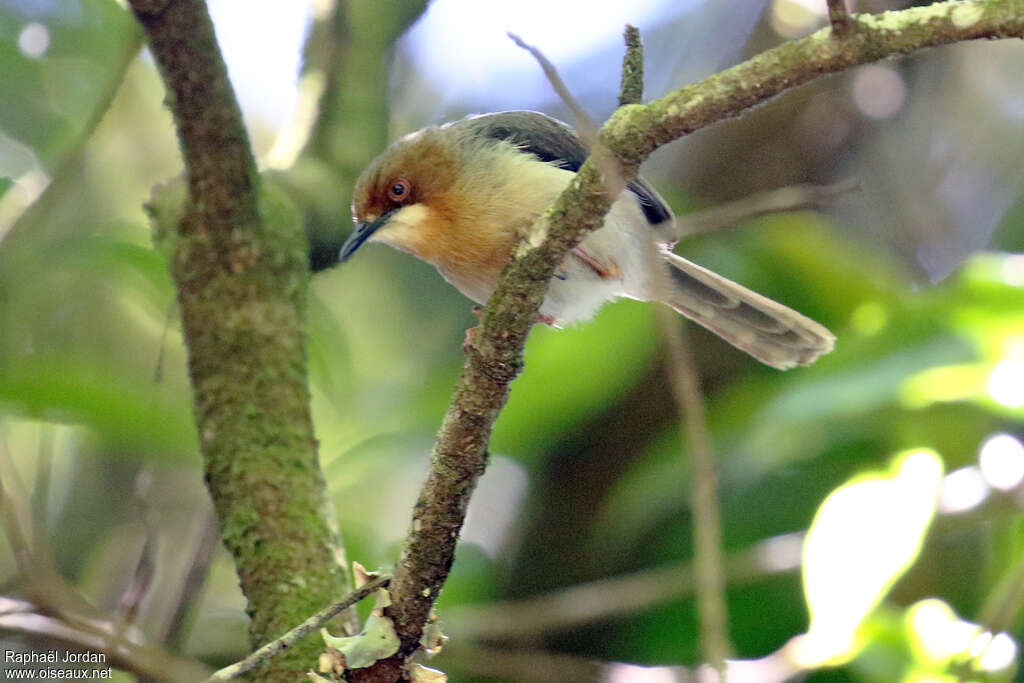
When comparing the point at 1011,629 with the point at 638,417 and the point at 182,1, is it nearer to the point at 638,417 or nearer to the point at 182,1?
the point at 638,417

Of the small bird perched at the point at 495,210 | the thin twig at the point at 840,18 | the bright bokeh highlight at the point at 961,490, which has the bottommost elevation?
the thin twig at the point at 840,18

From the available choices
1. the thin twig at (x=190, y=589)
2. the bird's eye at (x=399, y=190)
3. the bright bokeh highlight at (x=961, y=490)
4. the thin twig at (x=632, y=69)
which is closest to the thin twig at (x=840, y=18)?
the thin twig at (x=632, y=69)

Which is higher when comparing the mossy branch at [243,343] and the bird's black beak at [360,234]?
the bird's black beak at [360,234]

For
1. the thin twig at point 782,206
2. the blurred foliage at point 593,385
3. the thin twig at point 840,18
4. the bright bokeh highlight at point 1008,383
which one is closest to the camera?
the thin twig at point 840,18

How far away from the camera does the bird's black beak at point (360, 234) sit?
3.49 metres

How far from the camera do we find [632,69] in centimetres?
188

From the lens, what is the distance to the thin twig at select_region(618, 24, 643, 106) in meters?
1.85

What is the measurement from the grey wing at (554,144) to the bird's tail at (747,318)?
9.7 inches

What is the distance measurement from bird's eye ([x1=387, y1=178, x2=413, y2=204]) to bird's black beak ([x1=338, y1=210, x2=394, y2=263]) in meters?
0.05

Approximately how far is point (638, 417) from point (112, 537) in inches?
111

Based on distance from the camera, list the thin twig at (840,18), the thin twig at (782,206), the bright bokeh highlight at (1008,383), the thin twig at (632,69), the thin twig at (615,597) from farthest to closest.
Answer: the thin twig at (615,597), the bright bokeh highlight at (1008,383), the thin twig at (782,206), the thin twig at (632,69), the thin twig at (840,18)

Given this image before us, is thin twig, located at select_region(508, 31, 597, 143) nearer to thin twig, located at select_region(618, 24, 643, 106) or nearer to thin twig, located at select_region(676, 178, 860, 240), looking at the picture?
thin twig, located at select_region(618, 24, 643, 106)

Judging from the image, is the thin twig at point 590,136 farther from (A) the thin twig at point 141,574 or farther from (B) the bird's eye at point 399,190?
(A) the thin twig at point 141,574

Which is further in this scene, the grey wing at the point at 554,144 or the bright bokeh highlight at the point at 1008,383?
the grey wing at the point at 554,144
